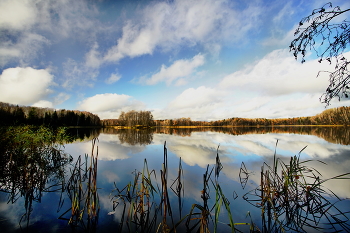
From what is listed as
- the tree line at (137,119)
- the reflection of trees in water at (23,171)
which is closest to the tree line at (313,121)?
the tree line at (137,119)

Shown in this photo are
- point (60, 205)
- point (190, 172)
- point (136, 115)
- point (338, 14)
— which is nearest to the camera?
point (338, 14)

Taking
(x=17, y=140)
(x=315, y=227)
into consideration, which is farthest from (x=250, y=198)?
(x=17, y=140)

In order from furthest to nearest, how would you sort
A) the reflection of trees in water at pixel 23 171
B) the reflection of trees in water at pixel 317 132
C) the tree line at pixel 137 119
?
1. the tree line at pixel 137 119
2. the reflection of trees in water at pixel 317 132
3. the reflection of trees in water at pixel 23 171

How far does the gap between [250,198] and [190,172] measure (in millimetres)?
3111

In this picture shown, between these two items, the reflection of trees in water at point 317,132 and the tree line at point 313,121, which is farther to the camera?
the tree line at point 313,121

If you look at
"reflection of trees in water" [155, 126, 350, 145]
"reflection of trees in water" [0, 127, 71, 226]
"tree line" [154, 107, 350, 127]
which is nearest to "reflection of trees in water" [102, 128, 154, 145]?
"reflection of trees in water" [155, 126, 350, 145]

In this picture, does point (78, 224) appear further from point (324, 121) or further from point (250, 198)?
point (324, 121)

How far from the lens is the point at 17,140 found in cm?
639

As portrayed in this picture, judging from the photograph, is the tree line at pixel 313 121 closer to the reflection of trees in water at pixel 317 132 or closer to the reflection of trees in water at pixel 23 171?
the reflection of trees in water at pixel 317 132

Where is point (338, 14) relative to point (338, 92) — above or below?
above

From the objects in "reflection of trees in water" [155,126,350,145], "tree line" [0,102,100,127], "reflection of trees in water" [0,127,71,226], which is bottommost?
"reflection of trees in water" [155,126,350,145]

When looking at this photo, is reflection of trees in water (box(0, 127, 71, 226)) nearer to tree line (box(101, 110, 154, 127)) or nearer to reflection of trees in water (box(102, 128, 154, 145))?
reflection of trees in water (box(102, 128, 154, 145))

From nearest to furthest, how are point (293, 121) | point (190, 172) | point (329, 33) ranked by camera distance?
point (329, 33)
point (190, 172)
point (293, 121)

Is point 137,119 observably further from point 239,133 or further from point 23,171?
point 23,171
